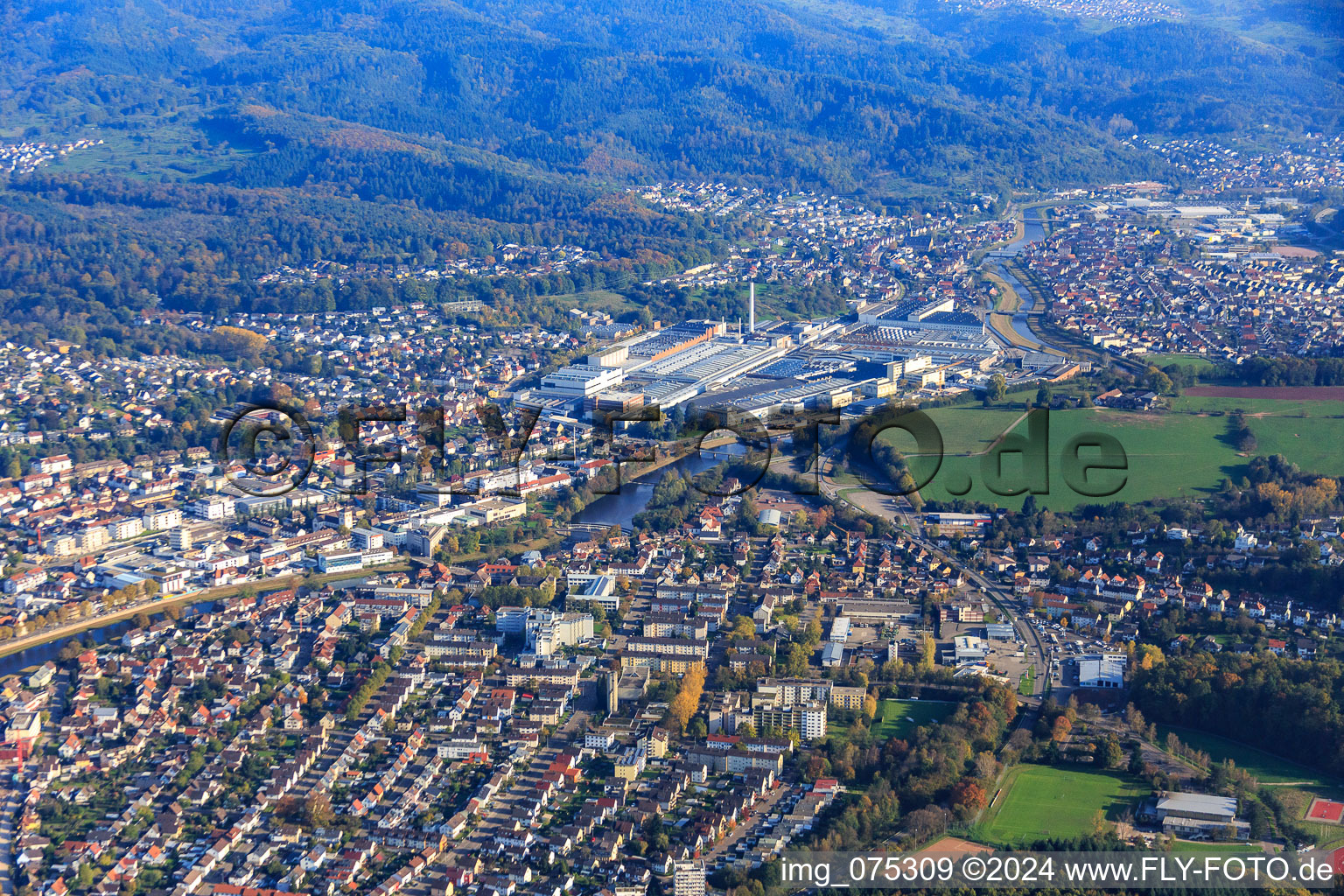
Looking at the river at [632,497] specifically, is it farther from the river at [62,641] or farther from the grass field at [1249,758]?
the grass field at [1249,758]

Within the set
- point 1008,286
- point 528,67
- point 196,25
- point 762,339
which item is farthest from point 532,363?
point 196,25

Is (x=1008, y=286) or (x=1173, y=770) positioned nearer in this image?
(x=1173, y=770)

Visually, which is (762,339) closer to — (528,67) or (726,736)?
(726,736)

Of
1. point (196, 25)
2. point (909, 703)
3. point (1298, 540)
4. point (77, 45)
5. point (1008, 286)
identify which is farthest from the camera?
point (196, 25)

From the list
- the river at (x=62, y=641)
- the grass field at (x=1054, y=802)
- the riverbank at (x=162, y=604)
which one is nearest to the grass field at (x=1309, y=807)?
the grass field at (x=1054, y=802)

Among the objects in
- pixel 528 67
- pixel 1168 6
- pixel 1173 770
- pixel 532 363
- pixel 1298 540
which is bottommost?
pixel 1173 770

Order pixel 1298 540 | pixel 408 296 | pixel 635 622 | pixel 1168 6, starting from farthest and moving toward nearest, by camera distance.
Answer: pixel 1168 6, pixel 408 296, pixel 1298 540, pixel 635 622
